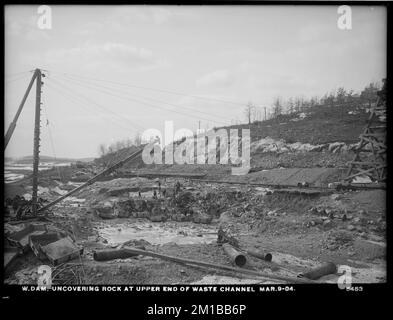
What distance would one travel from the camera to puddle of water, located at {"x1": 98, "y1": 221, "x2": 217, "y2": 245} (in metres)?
4.87

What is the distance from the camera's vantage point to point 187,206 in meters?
5.36

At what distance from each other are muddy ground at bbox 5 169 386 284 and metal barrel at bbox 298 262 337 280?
10 cm

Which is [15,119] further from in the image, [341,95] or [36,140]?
[341,95]

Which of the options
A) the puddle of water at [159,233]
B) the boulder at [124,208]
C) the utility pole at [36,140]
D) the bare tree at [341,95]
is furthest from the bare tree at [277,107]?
the utility pole at [36,140]

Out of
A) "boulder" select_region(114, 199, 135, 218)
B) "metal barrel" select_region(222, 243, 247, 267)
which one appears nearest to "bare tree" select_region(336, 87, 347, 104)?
"metal barrel" select_region(222, 243, 247, 267)

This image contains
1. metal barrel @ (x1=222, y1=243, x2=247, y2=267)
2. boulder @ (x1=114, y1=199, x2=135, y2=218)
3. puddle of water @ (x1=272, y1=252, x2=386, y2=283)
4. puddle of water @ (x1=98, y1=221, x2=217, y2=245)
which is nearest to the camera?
metal barrel @ (x1=222, y1=243, x2=247, y2=267)

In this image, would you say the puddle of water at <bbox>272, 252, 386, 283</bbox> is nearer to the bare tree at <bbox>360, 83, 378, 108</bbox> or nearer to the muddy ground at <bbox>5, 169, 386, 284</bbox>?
the muddy ground at <bbox>5, 169, 386, 284</bbox>

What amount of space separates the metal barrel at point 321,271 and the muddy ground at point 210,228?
10 cm

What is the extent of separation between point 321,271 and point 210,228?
84.5 inches

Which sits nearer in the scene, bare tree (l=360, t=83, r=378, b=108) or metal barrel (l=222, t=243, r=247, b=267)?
metal barrel (l=222, t=243, r=247, b=267)

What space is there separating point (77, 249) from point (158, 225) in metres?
1.55

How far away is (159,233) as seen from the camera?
504cm
